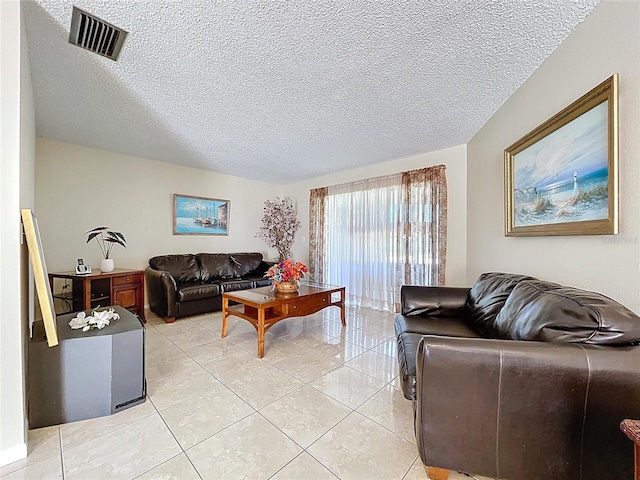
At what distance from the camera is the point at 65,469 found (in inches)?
46.9

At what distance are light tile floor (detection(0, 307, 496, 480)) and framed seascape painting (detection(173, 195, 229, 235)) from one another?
8.05 ft

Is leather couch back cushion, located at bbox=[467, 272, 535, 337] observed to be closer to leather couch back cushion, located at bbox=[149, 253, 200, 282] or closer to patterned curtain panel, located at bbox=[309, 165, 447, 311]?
patterned curtain panel, located at bbox=[309, 165, 447, 311]

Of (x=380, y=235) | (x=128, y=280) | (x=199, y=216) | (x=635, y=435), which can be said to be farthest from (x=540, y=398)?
(x=199, y=216)

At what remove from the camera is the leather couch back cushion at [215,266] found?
13.8 feet

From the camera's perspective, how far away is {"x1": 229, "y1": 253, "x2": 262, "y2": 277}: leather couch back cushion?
4609 mm

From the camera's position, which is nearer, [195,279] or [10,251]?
[10,251]

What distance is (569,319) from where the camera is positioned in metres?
1.10

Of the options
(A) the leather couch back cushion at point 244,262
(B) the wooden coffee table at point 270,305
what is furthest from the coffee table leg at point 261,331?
(A) the leather couch back cushion at point 244,262

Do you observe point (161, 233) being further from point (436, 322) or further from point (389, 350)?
point (436, 322)

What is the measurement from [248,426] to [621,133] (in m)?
2.50

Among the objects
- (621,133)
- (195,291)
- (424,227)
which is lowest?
(195,291)

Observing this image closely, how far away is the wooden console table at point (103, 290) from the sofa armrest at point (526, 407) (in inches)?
140

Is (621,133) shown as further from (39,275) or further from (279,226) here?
(279,226)

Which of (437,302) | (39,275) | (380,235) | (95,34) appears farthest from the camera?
(380,235)
